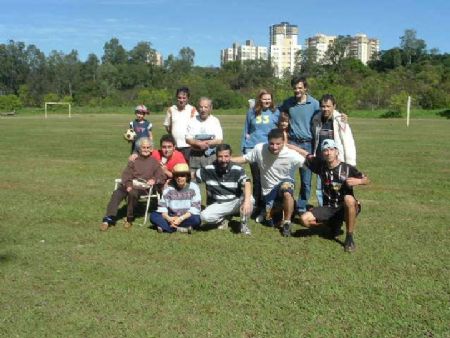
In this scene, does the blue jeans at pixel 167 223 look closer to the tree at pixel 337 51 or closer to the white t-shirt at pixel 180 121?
the white t-shirt at pixel 180 121

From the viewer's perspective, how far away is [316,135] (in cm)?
737

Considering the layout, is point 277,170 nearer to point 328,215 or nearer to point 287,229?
point 287,229

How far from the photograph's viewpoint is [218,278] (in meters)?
5.32

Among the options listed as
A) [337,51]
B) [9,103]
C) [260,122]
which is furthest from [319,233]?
[337,51]

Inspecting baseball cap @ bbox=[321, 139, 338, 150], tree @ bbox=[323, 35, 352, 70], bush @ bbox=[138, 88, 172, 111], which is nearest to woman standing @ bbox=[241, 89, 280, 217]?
baseball cap @ bbox=[321, 139, 338, 150]

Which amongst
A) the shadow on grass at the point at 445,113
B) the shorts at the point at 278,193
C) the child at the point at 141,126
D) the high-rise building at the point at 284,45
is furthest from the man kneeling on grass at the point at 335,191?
the high-rise building at the point at 284,45

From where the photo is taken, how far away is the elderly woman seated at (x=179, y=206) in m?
6.97

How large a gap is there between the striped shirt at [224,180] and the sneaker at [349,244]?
1.58 meters

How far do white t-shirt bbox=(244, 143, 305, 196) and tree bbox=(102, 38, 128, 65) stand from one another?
398 feet

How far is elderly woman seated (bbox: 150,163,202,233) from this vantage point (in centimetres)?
697

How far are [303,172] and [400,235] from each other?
1601 millimetres

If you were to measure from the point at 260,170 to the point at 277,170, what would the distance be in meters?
0.27

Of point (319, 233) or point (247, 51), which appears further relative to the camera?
point (247, 51)

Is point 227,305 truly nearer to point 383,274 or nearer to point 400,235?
point 383,274
